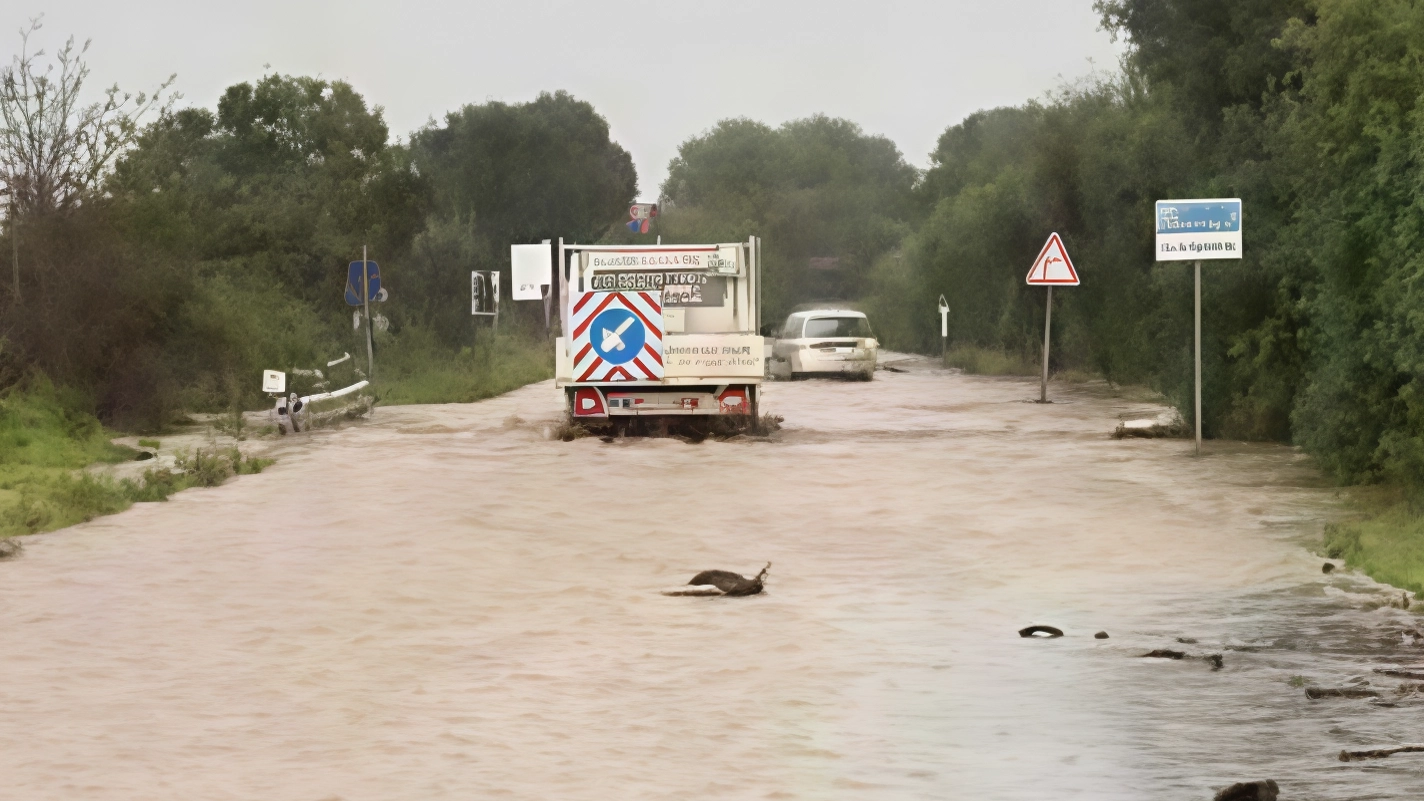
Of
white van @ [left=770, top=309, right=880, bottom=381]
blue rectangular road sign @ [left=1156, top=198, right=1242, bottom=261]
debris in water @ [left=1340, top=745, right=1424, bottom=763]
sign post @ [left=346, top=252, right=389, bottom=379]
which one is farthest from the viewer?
white van @ [left=770, top=309, right=880, bottom=381]

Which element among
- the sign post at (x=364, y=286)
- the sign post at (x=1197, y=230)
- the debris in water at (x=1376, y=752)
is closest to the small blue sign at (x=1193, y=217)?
the sign post at (x=1197, y=230)

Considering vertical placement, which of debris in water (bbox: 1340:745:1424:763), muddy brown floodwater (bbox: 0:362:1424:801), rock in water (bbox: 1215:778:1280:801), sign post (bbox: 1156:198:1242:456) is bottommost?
muddy brown floodwater (bbox: 0:362:1424:801)

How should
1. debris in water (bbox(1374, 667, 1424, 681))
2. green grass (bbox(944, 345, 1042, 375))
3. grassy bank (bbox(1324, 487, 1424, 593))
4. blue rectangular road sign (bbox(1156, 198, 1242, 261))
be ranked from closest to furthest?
debris in water (bbox(1374, 667, 1424, 681))
grassy bank (bbox(1324, 487, 1424, 593))
blue rectangular road sign (bbox(1156, 198, 1242, 261))
green grass (bbox(944, 345, 1042, 375))

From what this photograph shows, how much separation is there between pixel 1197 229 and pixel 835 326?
2369cm

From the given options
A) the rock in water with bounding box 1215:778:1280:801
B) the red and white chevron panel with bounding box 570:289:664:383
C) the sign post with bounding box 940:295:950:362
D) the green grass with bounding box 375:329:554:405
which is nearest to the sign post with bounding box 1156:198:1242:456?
the red and white chevron panel with bounding box 570:289:664:383

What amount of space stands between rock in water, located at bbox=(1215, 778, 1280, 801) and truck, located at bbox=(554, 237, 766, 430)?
1817 cm

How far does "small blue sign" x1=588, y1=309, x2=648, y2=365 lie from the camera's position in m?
26.5

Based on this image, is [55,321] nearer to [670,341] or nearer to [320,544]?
[670,341]

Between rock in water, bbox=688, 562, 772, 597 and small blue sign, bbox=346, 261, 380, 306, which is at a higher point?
small blue sign, bbox=346, 261, 380, 306

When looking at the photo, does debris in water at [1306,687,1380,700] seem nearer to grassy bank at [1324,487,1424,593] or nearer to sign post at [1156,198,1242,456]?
grassy bank at [1324,487,1424,593]

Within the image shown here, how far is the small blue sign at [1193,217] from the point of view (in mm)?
23016

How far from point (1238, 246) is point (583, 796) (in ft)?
54.0

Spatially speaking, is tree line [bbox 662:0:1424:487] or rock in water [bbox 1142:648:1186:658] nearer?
rock in water [bbox 1142:648:1186:658]

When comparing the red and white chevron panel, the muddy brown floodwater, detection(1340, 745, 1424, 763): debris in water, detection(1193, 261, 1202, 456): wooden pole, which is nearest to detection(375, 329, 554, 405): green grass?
the red and white chevron panel
